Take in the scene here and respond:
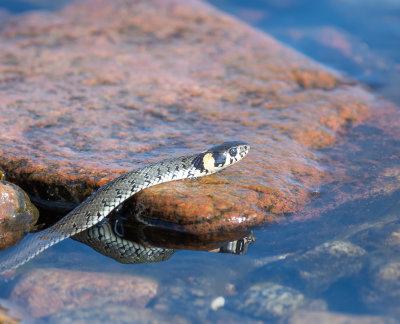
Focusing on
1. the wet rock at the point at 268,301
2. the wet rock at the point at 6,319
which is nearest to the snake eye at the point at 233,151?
the wet rock at the point at 268,301

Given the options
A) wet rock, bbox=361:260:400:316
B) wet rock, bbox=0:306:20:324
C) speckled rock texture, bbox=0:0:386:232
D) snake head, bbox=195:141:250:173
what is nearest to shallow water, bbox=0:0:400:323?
wet rock, bbox=361:260:400:316

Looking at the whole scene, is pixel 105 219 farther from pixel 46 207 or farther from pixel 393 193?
pixel 393 193

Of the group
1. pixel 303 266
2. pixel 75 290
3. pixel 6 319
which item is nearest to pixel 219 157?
pixel 303 266

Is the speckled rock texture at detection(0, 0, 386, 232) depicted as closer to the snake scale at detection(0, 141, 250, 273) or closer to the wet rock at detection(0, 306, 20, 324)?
the snake scale at detection(0, 141, 250, 273)

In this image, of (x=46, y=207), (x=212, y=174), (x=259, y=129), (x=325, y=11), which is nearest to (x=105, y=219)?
(x=46, y=207)

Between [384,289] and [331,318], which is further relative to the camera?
[384,289]

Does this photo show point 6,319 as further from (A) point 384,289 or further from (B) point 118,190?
(A) point 384,289
